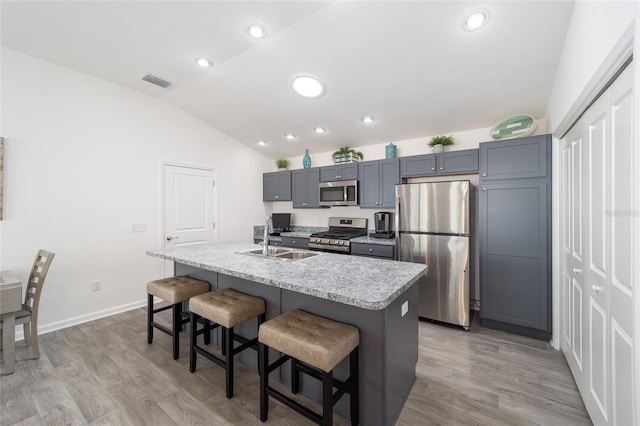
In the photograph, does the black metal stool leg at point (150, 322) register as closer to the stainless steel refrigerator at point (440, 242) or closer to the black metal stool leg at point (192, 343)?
the black metal stool leg at point (192, 343)

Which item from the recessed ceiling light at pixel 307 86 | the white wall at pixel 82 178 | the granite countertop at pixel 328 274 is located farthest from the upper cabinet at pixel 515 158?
the white wall at pixel 82 178

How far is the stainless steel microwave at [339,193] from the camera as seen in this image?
4.19 m

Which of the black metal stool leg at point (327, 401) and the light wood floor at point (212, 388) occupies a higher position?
the black metal stool leg at point (327, 401)

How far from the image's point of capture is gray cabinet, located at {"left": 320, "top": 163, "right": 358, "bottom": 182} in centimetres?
422

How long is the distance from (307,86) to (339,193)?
67.1 inches

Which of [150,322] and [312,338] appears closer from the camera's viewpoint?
[312,338]

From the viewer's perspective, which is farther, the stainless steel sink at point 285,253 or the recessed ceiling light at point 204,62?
the recessed ceiling light at point 204,62

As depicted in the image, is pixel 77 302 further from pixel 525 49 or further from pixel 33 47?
pixel 525 49

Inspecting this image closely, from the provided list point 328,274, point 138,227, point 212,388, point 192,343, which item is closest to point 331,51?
point 328,274

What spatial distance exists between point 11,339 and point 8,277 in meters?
0.59

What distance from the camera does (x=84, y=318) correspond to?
3.23 meters

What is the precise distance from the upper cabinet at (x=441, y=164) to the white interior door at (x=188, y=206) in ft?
10.3

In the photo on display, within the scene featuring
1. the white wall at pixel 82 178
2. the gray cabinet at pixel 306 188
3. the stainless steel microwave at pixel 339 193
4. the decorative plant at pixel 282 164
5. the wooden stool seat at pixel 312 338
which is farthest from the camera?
the decorative plant at pixel 282 164

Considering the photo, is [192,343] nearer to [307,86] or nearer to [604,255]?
[604,255]
